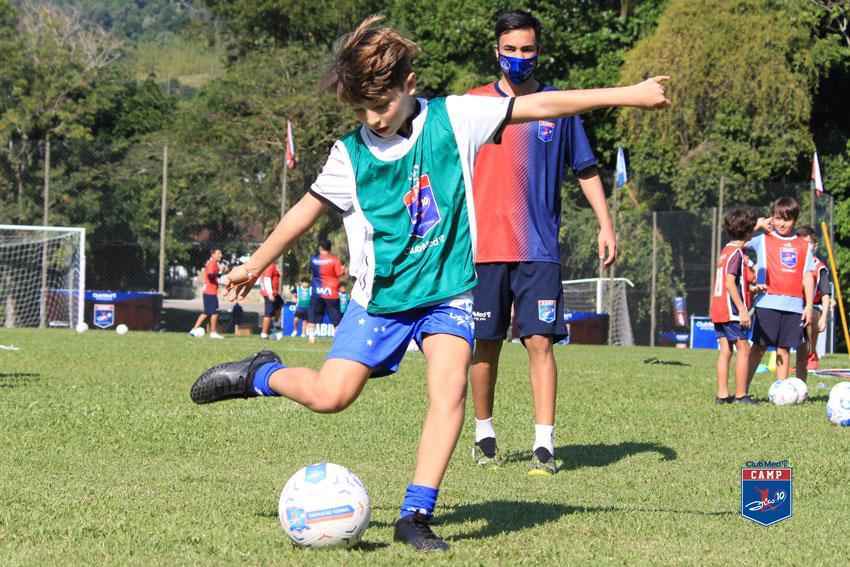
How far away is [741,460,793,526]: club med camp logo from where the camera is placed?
5371 mm

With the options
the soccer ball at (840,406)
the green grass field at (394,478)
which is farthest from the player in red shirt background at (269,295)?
the soccer ball at (840,406)

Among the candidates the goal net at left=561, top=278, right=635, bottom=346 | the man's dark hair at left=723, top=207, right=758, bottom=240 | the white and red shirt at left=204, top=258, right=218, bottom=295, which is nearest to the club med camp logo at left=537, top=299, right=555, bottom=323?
the man's dark hair at left=723, top=207, right=758, bottom=240

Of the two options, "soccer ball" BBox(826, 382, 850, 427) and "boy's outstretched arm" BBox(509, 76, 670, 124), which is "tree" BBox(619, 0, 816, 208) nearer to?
"soccer ball" BBox(826, 382, 850, 427)

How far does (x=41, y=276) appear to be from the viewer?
3178 cm

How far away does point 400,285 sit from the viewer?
4.93 metres

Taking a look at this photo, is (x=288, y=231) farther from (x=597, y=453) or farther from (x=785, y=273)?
(x=785, y=273)

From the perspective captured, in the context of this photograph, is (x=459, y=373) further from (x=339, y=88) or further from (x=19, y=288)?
(x=19, y=288)

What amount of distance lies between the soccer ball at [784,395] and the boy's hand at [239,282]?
6796mm

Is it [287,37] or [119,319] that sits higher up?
[287,37]

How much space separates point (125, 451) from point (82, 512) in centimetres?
211

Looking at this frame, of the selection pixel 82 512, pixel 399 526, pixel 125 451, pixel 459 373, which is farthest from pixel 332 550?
pixel 125 451

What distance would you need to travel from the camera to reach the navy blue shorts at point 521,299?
23.3ft

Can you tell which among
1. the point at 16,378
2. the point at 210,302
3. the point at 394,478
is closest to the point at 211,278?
the point at 210,302

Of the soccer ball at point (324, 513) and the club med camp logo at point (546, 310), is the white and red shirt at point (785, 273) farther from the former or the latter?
the soccer ball at point (324, 513)
